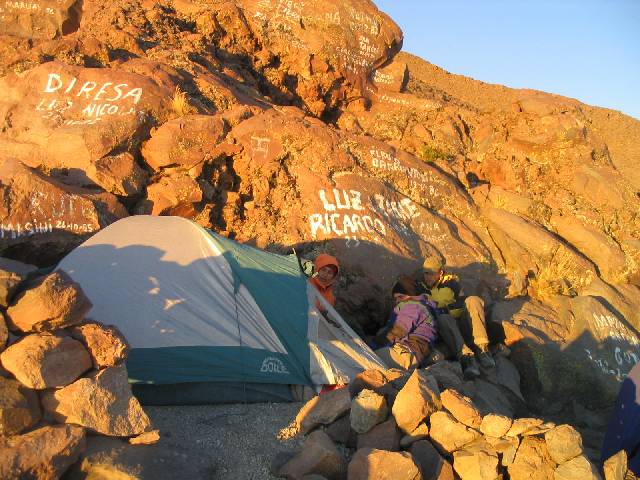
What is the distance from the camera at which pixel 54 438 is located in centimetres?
292

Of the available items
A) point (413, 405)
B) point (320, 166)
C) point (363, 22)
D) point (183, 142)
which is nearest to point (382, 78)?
→ point (363, 22)

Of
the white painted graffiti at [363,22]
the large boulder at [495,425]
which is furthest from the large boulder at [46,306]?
the white painted graffiti at [363,22]

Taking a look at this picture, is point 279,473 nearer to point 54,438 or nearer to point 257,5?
point 54,438

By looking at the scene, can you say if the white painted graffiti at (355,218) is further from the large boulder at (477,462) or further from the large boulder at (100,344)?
the large boulder at (100,344)

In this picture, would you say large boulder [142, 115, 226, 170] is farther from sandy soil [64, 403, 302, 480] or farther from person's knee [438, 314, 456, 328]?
sandy soil [64, 403, 302, 480]

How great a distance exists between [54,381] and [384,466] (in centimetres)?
177

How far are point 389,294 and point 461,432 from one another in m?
4.15

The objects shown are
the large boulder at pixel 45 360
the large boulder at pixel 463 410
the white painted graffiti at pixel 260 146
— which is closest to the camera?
the large boulder at pixel 45 360

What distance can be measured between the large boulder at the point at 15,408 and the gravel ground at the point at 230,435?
74 cm

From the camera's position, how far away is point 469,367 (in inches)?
256

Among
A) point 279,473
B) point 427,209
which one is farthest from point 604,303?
point 279,473

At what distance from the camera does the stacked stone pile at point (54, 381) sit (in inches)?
113

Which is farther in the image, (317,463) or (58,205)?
(58,205)

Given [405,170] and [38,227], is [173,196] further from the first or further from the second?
[405,170]
